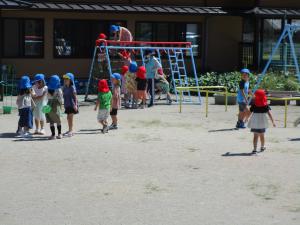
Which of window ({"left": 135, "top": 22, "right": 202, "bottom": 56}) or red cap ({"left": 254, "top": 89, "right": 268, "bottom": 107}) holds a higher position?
window ({"left": 135, "top": 22, "right": 202, "bottom": 56})

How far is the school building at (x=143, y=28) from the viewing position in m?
26.1

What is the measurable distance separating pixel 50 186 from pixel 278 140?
6544 mm

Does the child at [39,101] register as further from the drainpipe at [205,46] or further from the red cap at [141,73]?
the drainpipe at [205,46]

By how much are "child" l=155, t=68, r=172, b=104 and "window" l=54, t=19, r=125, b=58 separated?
5053 millimetres

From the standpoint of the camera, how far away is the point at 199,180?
414 inches

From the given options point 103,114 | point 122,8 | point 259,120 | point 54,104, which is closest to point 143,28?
point 122,8

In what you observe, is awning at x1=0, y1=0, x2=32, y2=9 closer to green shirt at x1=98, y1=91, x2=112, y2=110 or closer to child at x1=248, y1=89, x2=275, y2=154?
green shirt at x1=98, y1=91, x2=112, y2=110

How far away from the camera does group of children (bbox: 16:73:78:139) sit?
579 inches

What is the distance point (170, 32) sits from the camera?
2967 cm

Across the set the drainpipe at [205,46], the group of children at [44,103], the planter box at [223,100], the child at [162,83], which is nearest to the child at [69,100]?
the group of children at [44,103]

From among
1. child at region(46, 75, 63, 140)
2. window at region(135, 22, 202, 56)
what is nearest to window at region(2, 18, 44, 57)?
window at region(135, 22, 202, 56)

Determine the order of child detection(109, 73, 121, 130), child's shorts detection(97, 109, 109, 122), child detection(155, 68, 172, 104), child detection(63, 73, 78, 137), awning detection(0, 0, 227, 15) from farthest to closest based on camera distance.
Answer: awning detection(0, 0, 227, 15)
child detection(155, 68, 172, 104)
child detection(109, 73, 121, 130)
child's shorts detection(97, 109, 109, 122)
child detection(63, 73, 78, 137)

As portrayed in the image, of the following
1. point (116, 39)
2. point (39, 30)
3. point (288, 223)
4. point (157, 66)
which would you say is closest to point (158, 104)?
point (157, 66)

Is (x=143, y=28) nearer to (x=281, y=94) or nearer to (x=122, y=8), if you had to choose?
(x=122, y=8)
